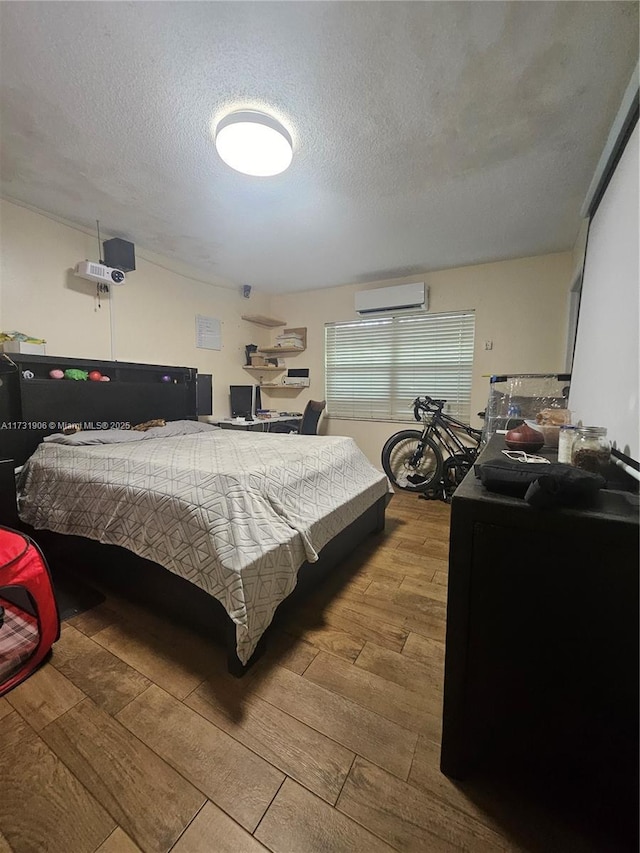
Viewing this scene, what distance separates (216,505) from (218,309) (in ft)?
10.7

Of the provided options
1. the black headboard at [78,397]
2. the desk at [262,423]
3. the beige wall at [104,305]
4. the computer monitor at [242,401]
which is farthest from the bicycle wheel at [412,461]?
the black headboard at [78,397]

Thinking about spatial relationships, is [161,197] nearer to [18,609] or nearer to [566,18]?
[566,18]

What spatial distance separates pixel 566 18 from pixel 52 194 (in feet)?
9.63

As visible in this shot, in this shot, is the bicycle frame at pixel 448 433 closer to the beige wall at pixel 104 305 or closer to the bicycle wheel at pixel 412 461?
the bicycle wheel at pixel 412 461

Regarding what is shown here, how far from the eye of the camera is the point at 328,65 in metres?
1.32

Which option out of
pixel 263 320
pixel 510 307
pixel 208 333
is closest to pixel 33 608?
pixel 208 333

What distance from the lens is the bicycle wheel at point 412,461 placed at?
352 cm

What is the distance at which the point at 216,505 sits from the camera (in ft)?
4.49

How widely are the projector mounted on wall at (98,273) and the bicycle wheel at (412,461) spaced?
312 cm

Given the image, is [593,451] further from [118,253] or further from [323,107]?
[118,253]

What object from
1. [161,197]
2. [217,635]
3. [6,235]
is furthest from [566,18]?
[6,235]

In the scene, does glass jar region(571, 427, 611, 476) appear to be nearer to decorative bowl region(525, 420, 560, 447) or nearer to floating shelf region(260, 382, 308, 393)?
decorative bowl region(525, 420, 560, 447)

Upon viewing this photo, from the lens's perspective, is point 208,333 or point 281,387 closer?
point 208,333

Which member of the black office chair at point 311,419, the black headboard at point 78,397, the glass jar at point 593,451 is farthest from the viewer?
the black office chair at point 311,419
